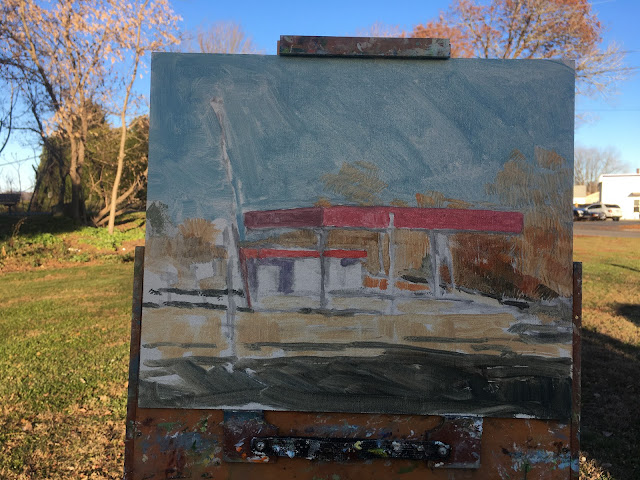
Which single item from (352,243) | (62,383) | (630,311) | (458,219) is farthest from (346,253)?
(630,311)

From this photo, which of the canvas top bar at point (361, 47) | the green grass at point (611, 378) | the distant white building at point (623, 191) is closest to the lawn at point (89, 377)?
the green grass at point (611, 378)

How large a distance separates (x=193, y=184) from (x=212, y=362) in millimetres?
604

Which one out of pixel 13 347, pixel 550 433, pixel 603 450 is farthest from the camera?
pixel 13 347

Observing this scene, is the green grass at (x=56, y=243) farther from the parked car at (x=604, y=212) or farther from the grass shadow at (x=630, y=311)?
the parked car at (x=604, y=212)

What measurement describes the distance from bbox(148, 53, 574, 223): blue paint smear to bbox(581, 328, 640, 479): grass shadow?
2586mm

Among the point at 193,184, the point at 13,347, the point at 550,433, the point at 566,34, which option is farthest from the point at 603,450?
the point at 566,34

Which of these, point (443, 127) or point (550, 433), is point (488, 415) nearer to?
point (550, 433)

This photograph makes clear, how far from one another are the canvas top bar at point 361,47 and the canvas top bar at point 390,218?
52 centimetres

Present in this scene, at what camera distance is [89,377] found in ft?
15.4

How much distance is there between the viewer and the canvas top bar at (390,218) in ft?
6.04

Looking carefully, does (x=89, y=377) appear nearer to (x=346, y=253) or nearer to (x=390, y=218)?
(x=346, y=253)

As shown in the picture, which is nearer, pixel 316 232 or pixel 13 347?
pixel 316 232

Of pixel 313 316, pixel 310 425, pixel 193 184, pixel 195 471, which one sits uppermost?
pixel 193 184

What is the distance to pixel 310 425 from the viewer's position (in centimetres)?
185
